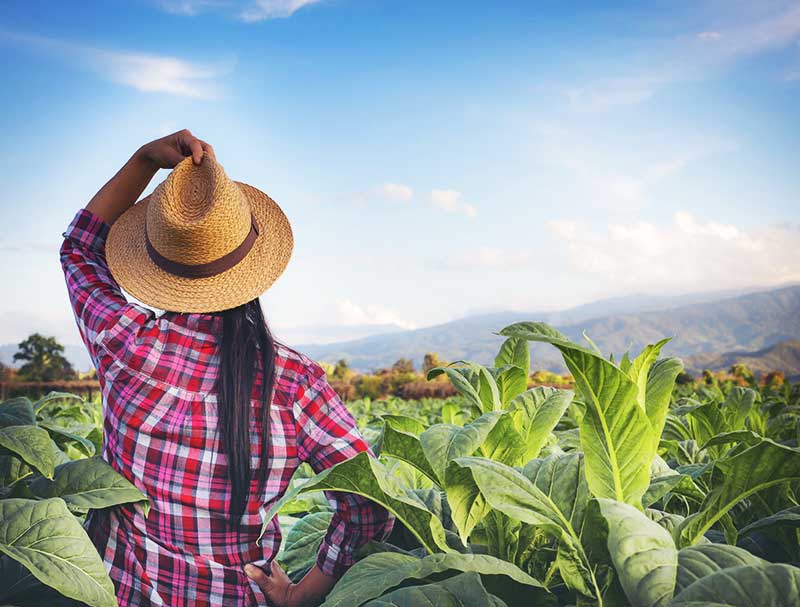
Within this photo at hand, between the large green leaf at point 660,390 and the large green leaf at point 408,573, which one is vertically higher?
the large green leaf at point 660,390

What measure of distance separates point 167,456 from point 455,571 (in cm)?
72

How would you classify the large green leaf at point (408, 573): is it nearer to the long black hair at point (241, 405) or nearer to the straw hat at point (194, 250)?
the long black hair at point (241, 405)

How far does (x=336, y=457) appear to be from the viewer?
144 centimetres

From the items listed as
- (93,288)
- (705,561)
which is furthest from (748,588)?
(93,288)

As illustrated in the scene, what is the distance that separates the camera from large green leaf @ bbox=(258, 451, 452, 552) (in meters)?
1.01

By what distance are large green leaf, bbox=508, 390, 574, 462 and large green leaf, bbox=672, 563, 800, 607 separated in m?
0.43

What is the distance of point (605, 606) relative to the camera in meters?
0.89

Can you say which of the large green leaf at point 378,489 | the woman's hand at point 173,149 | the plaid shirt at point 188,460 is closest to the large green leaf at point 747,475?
the large green leaf at point 378,489

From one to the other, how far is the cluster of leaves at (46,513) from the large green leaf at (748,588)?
2.62 feet

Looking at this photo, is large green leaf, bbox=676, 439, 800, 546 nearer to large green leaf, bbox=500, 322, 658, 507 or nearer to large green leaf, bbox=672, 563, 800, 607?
large green leaf, bbox=500, 322, 658, 507

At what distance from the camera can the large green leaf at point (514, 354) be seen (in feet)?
4.60

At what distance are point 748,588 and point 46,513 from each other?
3.11 ft

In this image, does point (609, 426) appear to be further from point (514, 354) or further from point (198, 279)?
point (198, 279)

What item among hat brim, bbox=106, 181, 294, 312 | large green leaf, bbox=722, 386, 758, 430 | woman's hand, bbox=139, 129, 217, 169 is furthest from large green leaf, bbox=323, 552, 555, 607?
large green leaf, bbox=722, 386, 758, 430
